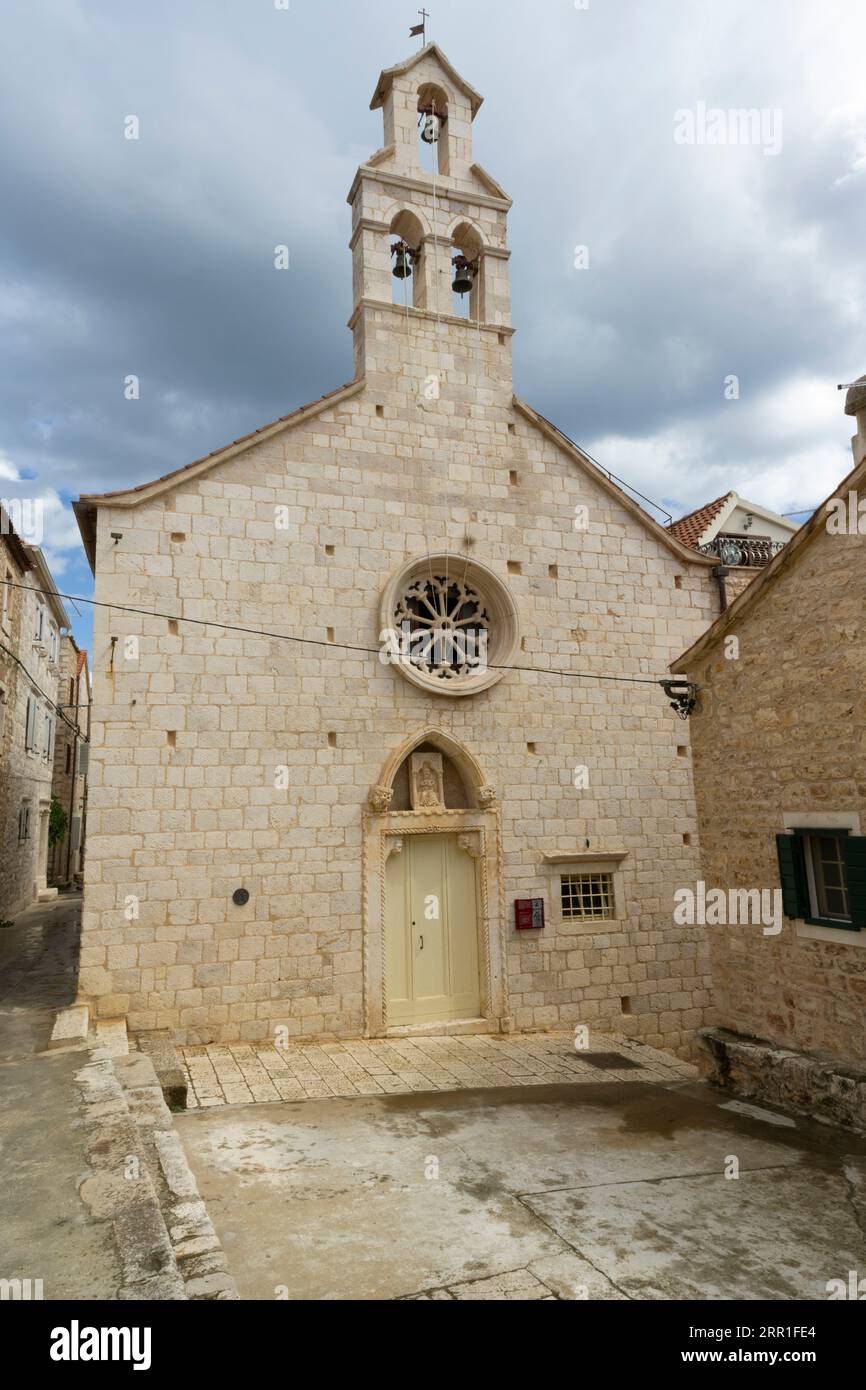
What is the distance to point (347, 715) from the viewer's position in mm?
10359

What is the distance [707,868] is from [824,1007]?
227cm

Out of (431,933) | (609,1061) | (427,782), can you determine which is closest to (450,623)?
(427,782)

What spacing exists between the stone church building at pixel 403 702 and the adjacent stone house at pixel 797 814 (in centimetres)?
252

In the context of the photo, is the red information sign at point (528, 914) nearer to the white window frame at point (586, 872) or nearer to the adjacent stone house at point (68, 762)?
the white window frame at point (586, 872)

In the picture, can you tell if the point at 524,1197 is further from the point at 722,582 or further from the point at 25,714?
the point at 25,714

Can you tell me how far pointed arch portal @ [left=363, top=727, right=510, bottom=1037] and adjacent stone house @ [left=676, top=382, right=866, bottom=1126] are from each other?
9.44 feet

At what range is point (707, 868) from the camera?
9.55m

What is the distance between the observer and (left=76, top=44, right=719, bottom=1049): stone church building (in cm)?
948

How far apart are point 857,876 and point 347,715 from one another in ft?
19.3

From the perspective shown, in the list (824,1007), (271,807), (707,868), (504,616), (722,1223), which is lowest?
(722,1223)

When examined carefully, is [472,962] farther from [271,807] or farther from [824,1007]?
[824,1007]
